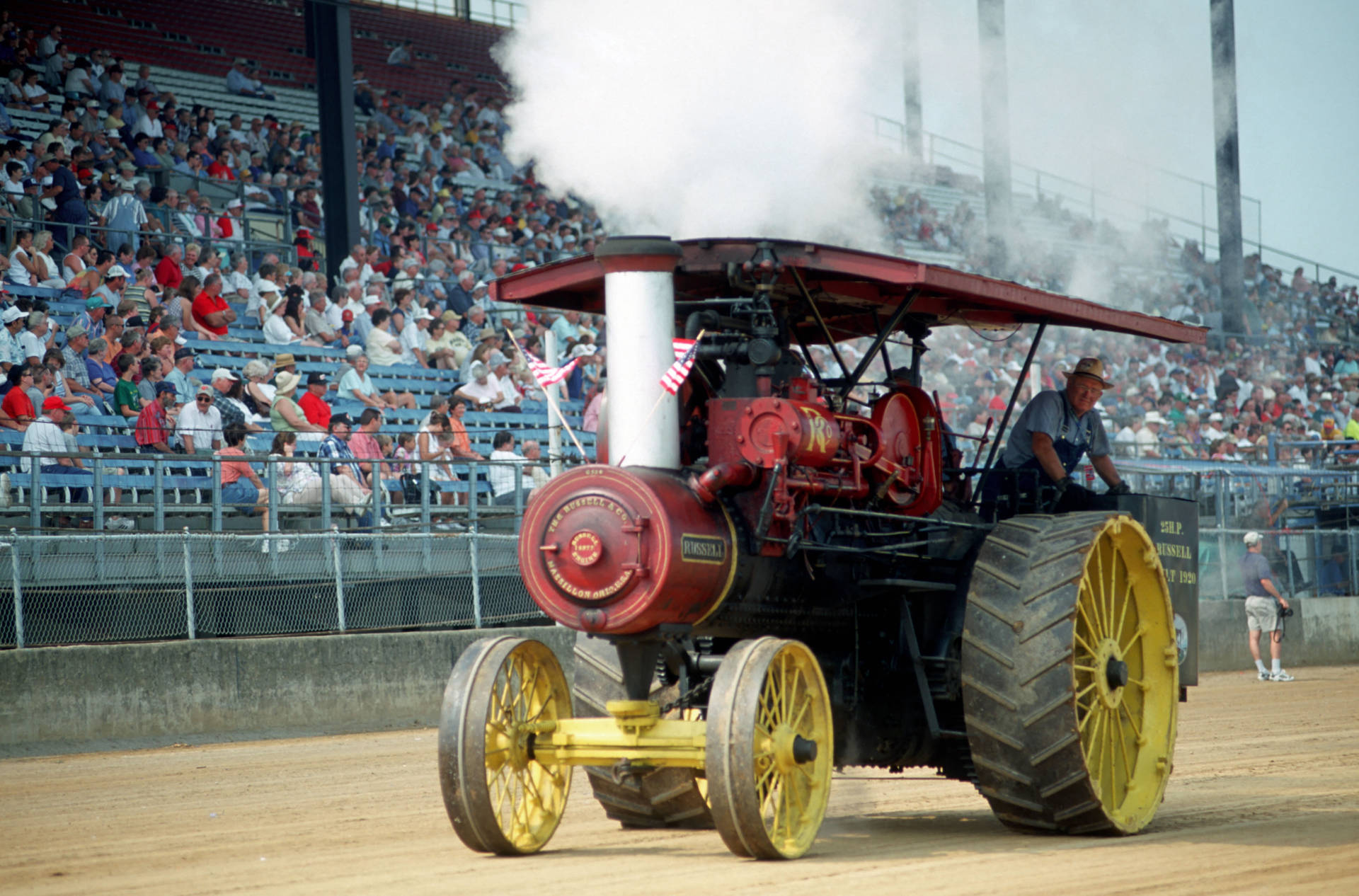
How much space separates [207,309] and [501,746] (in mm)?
10289

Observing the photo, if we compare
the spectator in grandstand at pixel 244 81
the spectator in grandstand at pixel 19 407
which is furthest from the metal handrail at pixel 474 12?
the spectator in grandstand at pixel 19 407

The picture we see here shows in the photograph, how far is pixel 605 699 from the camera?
6.37m

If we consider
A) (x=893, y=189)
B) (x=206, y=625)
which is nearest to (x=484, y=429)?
(x=206, y=625)

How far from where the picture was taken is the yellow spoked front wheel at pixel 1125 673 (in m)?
6.25

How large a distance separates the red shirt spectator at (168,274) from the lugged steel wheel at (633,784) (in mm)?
10004

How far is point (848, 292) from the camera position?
6.58 meters

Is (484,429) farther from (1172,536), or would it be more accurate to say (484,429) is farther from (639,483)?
(639,483)

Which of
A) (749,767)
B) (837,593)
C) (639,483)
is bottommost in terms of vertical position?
(749,767)

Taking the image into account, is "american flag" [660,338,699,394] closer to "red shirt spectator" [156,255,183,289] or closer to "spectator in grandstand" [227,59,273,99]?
"red shirt spectator" [156,255,183,289]

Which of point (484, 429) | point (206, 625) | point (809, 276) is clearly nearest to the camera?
point (809, 276)

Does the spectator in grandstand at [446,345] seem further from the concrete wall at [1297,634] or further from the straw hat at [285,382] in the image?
the concrete wall at [1297,634]

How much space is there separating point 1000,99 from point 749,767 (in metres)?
16.7

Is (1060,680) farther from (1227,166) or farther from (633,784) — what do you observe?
(1227,166)

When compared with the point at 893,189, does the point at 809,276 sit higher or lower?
lower
